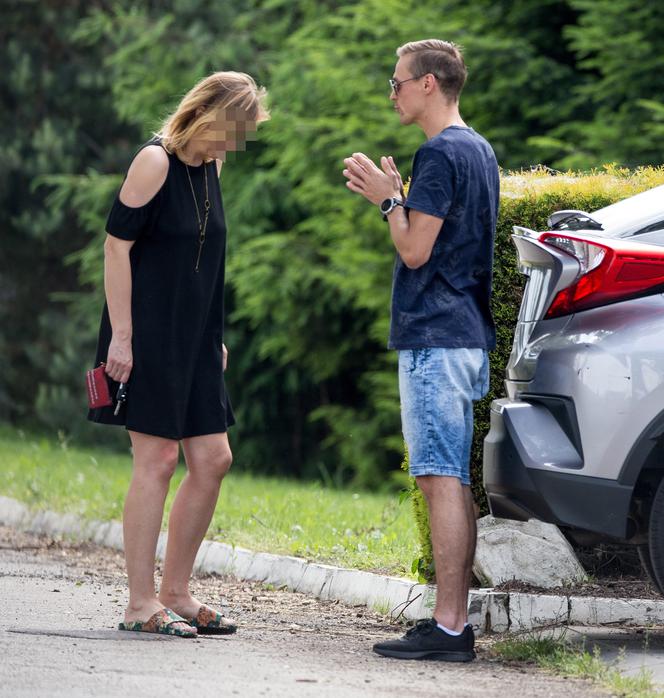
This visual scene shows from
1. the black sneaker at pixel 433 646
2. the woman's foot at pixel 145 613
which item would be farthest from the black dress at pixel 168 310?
the black sneaker at pixel 433 646

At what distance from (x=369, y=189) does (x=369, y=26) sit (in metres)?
12.9

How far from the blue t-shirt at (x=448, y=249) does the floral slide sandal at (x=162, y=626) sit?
1368 millimetres

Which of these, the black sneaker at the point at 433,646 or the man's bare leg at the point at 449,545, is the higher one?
the man's bare leg at the point at 449,545

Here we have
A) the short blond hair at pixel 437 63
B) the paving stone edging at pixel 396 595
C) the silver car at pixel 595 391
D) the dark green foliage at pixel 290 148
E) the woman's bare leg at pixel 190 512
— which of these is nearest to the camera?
the silver car at pixel 595 391

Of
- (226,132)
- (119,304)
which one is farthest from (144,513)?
(226,132)

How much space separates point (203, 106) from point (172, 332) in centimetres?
Result: 90

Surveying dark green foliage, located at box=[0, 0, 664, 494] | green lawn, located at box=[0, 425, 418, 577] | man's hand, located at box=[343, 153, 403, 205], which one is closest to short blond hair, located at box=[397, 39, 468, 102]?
man's hand, located at box=[343, 153, 403, 205]

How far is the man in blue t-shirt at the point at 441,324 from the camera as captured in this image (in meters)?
4.71

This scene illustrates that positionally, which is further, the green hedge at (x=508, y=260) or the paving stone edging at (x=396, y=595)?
the green hedge at (x=508, y=260)

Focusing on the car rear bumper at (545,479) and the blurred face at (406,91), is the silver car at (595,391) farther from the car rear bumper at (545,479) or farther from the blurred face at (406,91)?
the blurred face at (406,91)

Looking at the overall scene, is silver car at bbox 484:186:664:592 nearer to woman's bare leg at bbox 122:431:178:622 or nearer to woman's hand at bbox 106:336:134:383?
woman's bare leg at bbox 122:431:178:622

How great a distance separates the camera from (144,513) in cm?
518

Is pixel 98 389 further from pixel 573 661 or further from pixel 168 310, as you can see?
pixel 573 661

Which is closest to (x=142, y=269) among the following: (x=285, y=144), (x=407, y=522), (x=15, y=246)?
(x=407, y=522)
